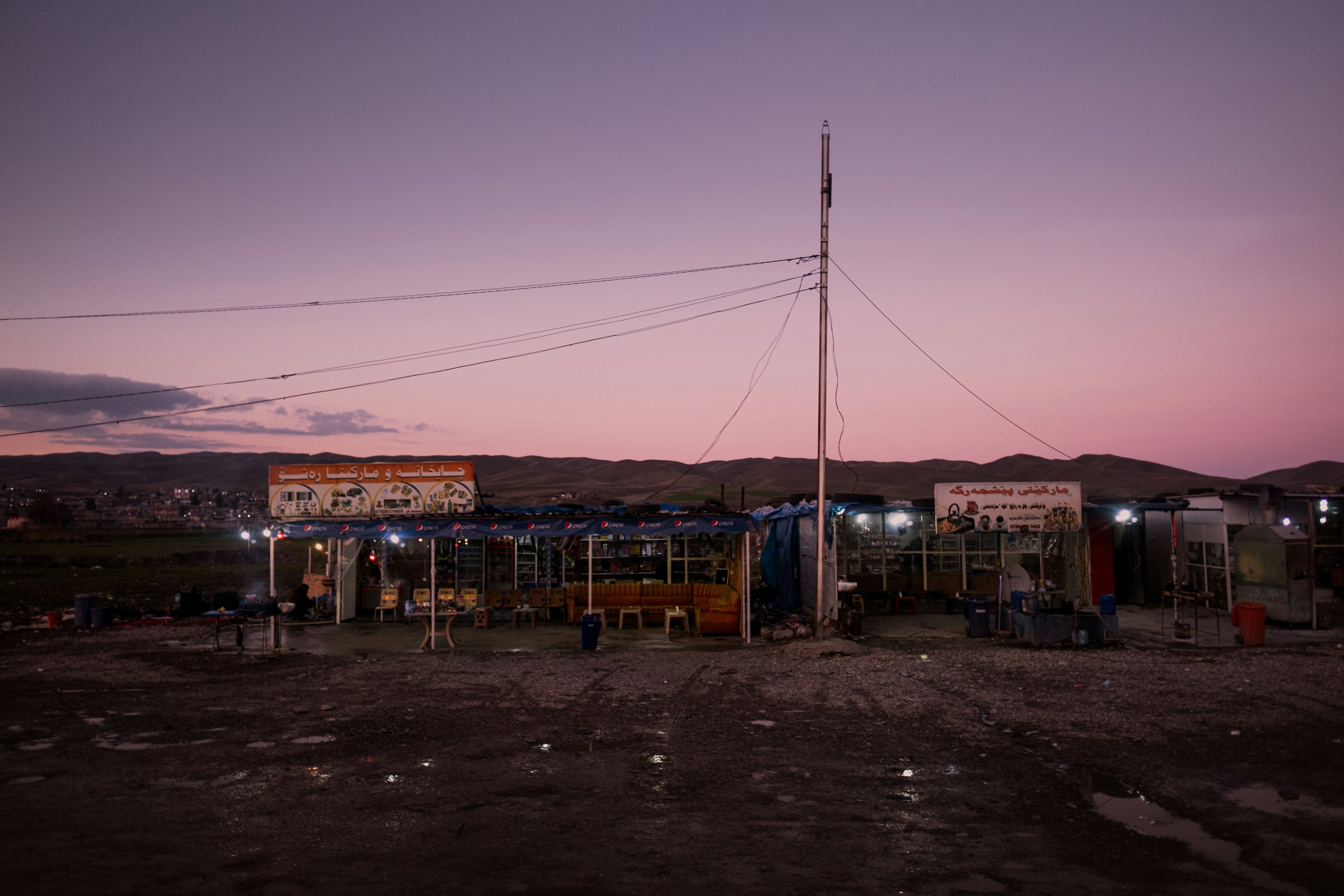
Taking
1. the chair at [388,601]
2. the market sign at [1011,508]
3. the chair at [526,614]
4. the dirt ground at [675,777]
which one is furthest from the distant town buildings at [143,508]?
the dirt ground at [675,777]

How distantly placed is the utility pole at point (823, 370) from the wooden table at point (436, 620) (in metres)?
7.87

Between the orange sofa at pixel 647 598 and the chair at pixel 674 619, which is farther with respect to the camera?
the orange sofa at pixel 647 598

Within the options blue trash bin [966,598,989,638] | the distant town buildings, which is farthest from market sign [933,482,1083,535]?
the distant town buildings

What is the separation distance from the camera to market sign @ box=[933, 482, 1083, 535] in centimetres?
1981

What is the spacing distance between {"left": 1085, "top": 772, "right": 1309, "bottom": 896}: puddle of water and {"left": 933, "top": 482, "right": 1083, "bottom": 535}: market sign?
1200 centimetres

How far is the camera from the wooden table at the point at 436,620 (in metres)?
17.6

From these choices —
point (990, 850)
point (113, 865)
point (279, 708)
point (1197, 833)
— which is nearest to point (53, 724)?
point (279, 708)

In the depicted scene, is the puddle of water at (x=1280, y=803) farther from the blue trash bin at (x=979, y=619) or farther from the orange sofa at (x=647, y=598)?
the orange sofa at (x=647, y=598)

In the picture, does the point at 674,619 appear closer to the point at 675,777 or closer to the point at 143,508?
the point at 675,777

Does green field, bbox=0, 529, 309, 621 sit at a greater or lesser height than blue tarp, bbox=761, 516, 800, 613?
lesser

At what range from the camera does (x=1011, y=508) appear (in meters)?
20.0

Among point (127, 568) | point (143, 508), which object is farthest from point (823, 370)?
point (143, 508)

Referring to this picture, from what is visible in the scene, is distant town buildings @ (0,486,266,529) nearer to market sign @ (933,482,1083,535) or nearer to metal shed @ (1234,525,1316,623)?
market sign @ (933,482,1083,535)

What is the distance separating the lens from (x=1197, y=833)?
6727mm
